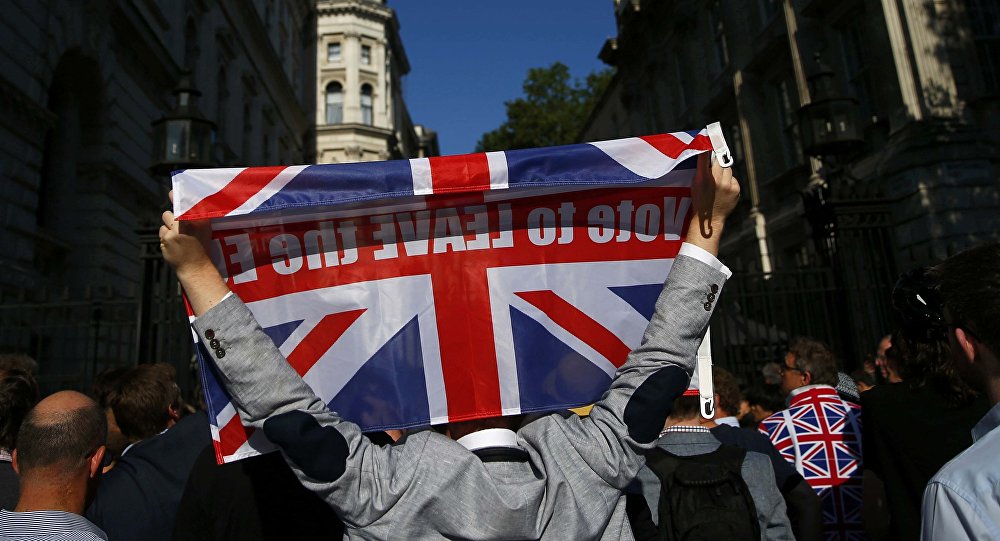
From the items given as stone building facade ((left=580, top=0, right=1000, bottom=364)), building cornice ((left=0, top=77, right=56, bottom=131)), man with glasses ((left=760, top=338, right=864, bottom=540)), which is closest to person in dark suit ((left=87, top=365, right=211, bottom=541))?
man with glasses ((left=760, top=338, right=864, bottom=540))

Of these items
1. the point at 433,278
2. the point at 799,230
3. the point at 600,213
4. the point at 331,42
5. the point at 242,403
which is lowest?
the point at 242,403

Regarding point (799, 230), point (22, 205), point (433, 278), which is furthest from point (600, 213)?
point (799, 230)

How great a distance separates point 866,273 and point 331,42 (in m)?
39.9

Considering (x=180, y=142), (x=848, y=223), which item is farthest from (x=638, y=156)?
(x=180, y=142)

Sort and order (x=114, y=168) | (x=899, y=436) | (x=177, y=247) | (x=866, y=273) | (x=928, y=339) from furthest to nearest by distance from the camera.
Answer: (x=114, y=168), (x=866, y=273), (x=899, y=436), (x=928, y=339), (x=177, y=247)

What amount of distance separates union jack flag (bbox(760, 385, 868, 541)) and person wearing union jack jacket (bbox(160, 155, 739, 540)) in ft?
7.87

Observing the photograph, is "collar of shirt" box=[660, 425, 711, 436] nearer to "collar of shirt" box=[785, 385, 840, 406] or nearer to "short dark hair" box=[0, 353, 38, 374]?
"collar of shirt" box=[785, 385, 840, 406]

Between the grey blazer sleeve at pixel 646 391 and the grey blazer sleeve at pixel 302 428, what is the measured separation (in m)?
0.41

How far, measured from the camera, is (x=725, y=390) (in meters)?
4.26

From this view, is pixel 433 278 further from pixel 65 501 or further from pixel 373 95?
pixel 373 95

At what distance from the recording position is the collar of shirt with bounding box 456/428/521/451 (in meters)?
1.81

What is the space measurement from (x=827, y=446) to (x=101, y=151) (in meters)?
16.3

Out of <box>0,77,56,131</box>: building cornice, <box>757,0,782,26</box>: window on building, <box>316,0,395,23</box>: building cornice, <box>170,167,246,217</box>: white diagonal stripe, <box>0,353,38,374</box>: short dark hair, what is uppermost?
<box>316,0,395,23</box>: building cornice

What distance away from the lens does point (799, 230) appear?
18109 mm
